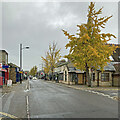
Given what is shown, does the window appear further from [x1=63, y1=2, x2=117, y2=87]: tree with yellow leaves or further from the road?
the road

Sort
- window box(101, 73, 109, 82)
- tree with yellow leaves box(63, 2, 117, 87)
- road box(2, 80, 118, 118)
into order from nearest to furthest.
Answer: road box(2, 80, 118, 118), tree with yellow leaves box(63, 2, 117, 87), window box(101, 73, 109, 82)

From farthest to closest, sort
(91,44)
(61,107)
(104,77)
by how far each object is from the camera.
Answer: (104,77) < (91,44) < (61,107)

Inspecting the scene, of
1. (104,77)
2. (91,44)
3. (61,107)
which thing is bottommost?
(61,107)

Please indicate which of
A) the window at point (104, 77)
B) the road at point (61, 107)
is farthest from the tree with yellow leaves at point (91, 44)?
the road at point (61, 107)

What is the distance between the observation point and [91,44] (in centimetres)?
2355

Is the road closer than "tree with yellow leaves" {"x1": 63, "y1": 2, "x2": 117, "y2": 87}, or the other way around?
the road

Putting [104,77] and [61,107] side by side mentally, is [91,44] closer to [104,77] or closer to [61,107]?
[104,77]

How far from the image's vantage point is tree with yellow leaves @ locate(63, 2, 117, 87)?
881 inches

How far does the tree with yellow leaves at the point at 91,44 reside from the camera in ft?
73.4

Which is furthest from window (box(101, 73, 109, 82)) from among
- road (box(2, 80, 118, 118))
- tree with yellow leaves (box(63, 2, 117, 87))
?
road (box(2, 80, 118, 118))

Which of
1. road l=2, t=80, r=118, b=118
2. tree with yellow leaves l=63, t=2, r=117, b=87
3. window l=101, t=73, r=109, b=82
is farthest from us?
window l=101, t=73, r=109, b=82

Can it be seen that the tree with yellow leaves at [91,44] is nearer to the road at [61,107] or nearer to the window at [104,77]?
the window at [104,77]

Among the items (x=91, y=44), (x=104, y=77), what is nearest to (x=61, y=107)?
(x=91, y=44)

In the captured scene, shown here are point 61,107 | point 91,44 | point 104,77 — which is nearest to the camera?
point 61,107
